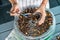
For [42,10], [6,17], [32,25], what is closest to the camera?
[42,10]

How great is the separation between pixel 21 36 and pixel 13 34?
12cm

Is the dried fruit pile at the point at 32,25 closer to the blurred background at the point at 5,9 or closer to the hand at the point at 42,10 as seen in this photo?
the hand at the point at 42,10

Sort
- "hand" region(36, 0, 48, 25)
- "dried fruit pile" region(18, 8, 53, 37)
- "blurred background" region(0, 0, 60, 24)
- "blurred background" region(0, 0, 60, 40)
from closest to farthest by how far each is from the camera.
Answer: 1. "hand" region(36, 0, 48, 25)
2. "dried fruit pile" region(18, 8, 53, 37)
3. "blurred background" region(0, 0, 60, 40)
4. "blurred background" region(0, 0, 60, 24)

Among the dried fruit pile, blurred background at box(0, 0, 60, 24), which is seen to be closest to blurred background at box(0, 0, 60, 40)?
blurred background at box(0, 0, 60, 24)

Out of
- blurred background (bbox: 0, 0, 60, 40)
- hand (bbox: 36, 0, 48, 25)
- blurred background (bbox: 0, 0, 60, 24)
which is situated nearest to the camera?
hand (bbox: 36, 0, 48, 25)

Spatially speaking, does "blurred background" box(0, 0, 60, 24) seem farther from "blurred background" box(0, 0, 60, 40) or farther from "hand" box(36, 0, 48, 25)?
"hand" box(36, 0, 48, 25)

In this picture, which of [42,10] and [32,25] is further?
[32,25]

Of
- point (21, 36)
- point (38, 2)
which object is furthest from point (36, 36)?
point (38, 2)

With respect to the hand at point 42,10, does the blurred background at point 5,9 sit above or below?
below

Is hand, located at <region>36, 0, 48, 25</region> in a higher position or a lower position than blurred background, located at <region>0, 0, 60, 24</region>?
higher

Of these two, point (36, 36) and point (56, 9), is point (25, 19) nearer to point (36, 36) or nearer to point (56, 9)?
point (36, 36)

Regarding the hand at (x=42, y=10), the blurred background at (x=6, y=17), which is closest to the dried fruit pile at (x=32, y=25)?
the hand at (x=42, y=10)

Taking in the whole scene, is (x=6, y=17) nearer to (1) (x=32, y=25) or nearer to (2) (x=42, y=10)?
(1) (x=32, y=25)

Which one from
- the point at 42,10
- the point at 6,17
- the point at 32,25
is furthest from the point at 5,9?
the point at 42,10
